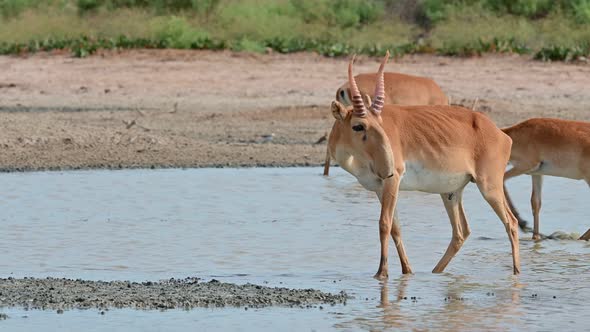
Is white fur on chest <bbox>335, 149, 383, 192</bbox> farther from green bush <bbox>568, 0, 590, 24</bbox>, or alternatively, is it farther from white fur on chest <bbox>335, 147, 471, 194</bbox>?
green bush <bbox>568, 0, 590, 24</bbox>

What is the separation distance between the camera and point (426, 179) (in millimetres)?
8859

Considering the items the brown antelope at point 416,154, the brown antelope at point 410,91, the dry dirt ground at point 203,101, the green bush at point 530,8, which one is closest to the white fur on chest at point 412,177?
the brown antelope at point 416,154

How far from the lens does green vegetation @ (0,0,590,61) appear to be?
904 inches

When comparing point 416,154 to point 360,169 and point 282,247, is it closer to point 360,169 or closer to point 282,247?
point 360,169

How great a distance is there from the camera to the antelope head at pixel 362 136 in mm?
8484

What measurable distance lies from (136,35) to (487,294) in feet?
54.3

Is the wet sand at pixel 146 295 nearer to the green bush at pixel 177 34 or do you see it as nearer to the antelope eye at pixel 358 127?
the antelope eye at pixel 358 127

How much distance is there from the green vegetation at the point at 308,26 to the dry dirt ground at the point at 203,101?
601mm

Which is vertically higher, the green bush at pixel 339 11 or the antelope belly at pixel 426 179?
the antelope belly at pixel 426 179

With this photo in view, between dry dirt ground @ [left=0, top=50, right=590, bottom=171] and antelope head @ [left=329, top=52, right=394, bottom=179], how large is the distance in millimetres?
6453

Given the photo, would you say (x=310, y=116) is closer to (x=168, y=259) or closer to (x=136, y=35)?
(x=136, y=35)

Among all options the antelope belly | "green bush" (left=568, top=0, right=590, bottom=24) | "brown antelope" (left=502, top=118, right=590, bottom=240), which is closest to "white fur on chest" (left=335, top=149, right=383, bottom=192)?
the antelope belly

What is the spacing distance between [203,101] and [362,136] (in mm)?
10976

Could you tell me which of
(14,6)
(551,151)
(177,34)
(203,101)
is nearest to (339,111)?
(551,151)
